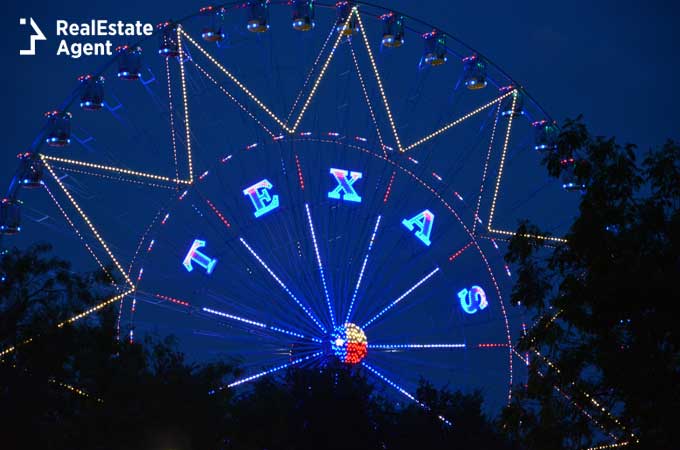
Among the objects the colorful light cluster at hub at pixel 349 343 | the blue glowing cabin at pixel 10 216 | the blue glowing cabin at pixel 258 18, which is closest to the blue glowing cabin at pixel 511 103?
the blue glowing cabin at pixel 258 18

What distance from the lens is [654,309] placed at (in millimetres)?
15273

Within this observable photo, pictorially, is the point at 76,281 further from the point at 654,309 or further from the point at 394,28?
the point at 654,309

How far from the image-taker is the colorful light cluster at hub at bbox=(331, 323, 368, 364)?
2702 centimetres

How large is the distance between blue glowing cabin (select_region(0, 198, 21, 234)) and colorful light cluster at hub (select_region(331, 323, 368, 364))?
7.00 meters

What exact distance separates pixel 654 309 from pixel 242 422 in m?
15.2

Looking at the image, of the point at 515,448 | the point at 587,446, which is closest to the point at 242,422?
the point at 515,448

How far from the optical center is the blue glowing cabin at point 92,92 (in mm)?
27188

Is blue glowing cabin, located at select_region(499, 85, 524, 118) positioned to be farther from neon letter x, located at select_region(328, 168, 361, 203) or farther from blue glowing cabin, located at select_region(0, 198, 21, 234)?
blue glowing cabin, located at select_region(0, 198, 21, 234)

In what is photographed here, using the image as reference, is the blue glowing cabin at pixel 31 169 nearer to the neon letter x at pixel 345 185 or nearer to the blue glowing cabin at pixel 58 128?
the blue glowing cabin at pixel 58 128

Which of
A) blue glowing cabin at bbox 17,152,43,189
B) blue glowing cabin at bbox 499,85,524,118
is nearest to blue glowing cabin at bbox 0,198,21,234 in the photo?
blue glowing cabin at bbox 17,152,43,189

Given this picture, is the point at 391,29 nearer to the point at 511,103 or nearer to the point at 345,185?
the point at 511,103

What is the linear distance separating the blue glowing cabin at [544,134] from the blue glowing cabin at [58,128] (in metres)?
11.0

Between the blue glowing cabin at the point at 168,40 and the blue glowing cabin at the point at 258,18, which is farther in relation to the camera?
the blue glowing cabin at the point at 258,18

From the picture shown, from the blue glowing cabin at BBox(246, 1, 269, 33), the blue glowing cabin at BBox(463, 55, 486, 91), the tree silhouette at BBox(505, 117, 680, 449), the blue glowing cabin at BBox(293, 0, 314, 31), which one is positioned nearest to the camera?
the tree silhouette at BBox(505, 117, 680, 449)
